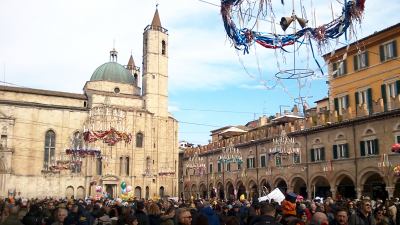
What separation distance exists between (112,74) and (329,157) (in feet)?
125

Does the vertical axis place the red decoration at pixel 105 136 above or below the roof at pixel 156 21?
below

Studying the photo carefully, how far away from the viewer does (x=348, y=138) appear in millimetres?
30703

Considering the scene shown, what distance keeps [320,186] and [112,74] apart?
36.9 metres

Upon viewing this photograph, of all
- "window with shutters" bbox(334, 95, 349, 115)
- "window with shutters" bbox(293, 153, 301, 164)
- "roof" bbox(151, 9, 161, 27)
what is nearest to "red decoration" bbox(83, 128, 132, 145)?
"window with shutters" bbox(293, 153, 301, 164)

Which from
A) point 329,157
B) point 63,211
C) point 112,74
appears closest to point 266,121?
point 329,157

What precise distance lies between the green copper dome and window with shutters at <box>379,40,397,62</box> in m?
40.5

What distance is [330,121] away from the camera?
32.8m

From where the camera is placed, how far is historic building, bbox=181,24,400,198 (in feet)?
91.6

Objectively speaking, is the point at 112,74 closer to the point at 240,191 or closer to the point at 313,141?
the point at 240,191

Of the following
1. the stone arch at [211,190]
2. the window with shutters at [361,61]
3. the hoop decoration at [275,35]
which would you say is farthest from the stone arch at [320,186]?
the hoop decoration at [275,35]

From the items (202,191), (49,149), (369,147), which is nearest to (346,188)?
(369,147)

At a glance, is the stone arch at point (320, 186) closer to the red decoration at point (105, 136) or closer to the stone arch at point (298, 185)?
the stone arch at point (298, 185)

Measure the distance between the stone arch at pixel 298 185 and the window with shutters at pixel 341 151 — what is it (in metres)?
4.63

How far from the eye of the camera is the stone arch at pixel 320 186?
33219 mm
